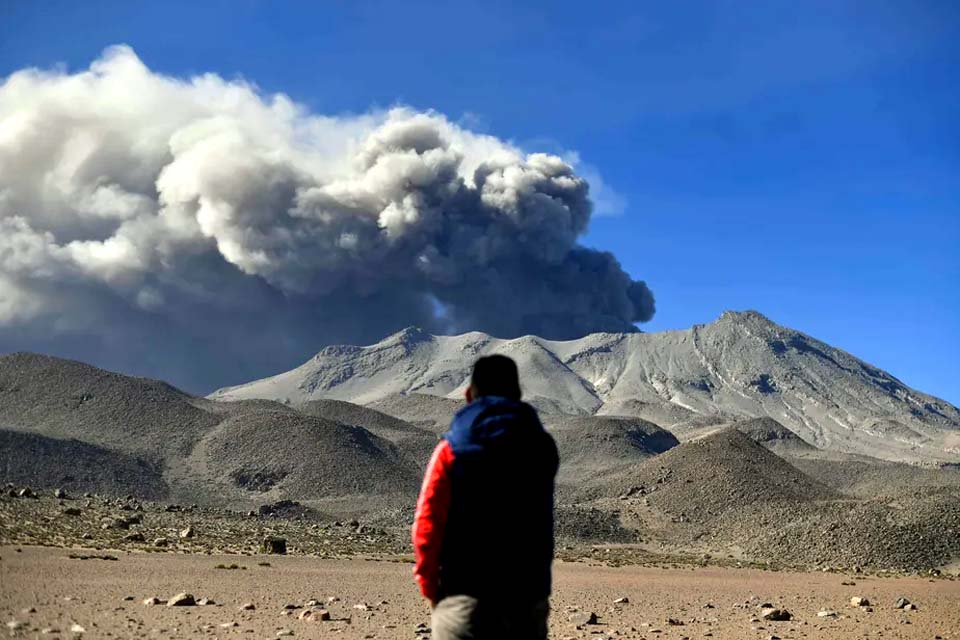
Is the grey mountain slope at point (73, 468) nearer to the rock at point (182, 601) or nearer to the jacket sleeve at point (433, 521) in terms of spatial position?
the rock at point (182, 601)

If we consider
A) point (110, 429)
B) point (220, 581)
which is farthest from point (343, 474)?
point (220, 581)

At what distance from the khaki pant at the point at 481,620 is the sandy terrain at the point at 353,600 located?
7.98 metres

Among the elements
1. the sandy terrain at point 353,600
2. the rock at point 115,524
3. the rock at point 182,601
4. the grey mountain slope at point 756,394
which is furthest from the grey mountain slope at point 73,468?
the grey mountain slope at point 756,394

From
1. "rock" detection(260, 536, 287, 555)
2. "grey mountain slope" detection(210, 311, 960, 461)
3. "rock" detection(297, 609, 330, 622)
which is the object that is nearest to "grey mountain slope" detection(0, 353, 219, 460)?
"rock" detection(260, 536, 287, 555)

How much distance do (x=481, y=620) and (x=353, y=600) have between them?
14312 mm

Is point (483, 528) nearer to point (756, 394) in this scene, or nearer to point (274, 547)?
point (274, 547)

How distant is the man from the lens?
180 inches

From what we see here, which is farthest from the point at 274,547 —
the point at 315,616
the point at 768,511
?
the point at 768,511

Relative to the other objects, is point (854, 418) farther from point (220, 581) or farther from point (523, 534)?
point (523, 534)

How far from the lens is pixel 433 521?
179 inches

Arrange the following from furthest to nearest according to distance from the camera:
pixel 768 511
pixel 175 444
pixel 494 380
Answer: pixel 175 444 < pixel 768 511 < pixel 494 380

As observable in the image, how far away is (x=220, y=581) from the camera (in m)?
20.0

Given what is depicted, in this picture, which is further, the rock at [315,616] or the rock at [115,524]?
the rock at [115,524]

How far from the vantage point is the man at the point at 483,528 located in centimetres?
456
